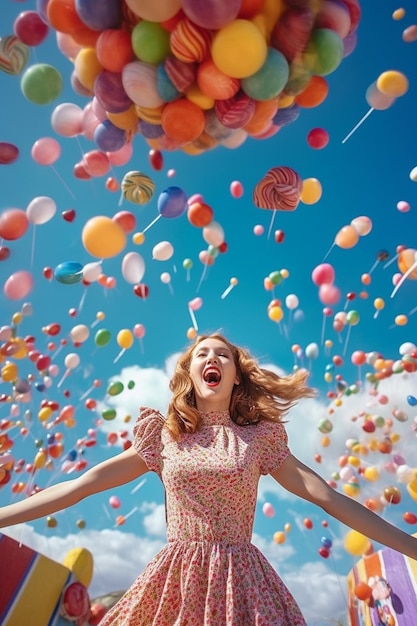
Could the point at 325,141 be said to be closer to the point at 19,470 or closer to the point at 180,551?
the point at 180,551

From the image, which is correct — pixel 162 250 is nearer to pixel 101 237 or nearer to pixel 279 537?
pixel 101 237

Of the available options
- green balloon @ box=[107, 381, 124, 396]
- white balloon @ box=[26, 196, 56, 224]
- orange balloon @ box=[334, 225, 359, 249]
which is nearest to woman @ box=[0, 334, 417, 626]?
white balloon @ box=[26, 196, 56, 224]

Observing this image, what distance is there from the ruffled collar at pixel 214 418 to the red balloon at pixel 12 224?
240cm

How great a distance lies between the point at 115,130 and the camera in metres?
3.08

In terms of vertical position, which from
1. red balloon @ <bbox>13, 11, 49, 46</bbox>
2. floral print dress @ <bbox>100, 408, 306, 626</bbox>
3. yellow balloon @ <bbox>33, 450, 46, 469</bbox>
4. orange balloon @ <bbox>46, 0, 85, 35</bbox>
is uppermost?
red balloon @ <bbox>13, 11, 49, 46</bbox>

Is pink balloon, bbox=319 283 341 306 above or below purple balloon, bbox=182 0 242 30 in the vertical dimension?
above

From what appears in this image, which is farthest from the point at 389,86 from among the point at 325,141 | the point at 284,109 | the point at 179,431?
the point at 179,431

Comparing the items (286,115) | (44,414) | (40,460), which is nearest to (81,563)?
(40,460)

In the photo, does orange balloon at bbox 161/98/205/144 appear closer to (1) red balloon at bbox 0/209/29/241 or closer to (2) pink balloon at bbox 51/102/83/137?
(2) pink balloon at bbox 51/102/83/137

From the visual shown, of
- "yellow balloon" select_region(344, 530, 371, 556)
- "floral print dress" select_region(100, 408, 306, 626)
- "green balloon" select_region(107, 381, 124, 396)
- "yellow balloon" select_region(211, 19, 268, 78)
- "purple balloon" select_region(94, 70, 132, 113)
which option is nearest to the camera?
"floral print dress" select_region(100, 408, 306, 626)

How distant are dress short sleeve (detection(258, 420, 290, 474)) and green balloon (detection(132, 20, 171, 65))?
2.06 metres

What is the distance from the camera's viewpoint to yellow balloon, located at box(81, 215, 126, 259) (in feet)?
10.9

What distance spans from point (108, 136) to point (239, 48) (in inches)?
38.9

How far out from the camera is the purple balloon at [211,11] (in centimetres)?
238
